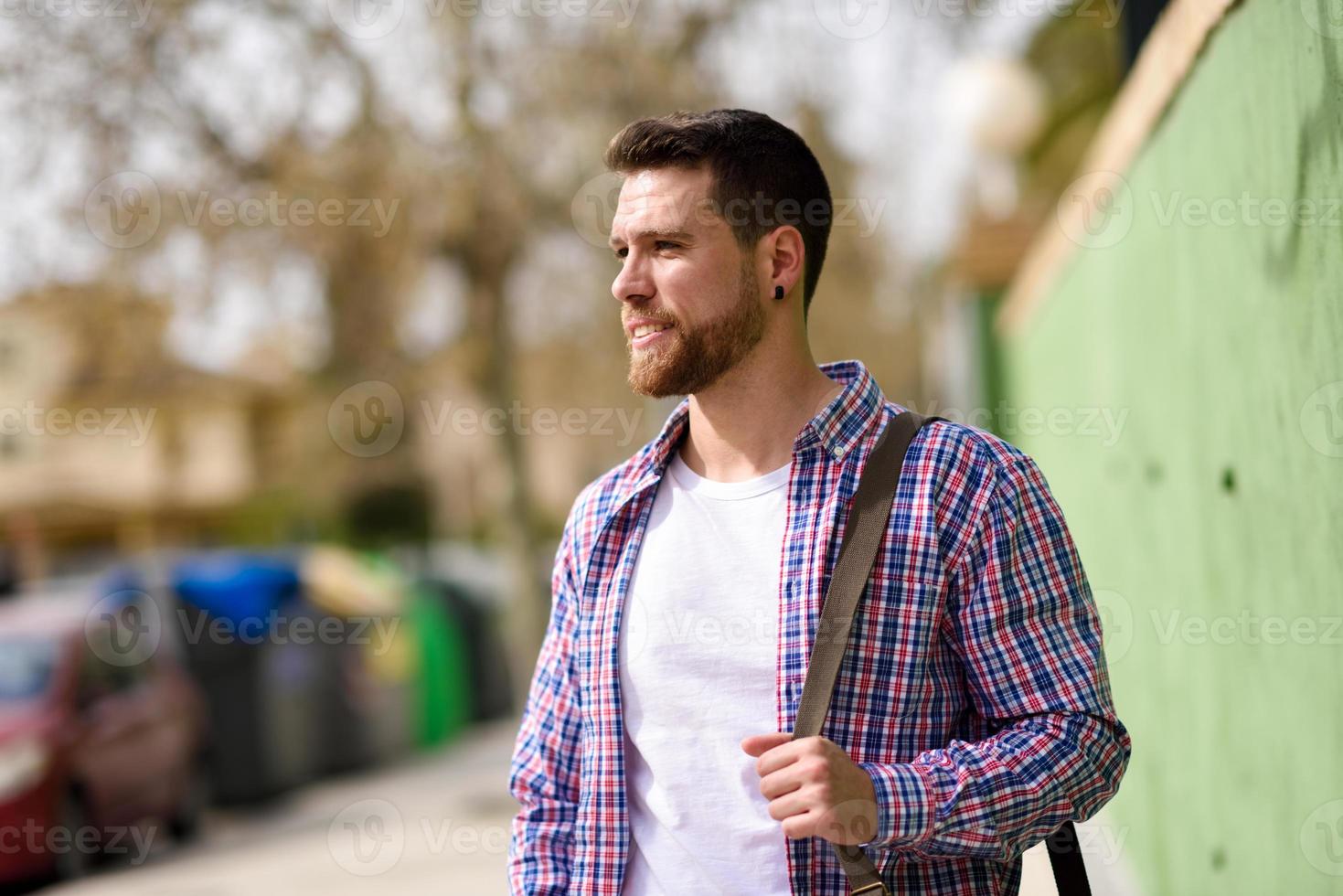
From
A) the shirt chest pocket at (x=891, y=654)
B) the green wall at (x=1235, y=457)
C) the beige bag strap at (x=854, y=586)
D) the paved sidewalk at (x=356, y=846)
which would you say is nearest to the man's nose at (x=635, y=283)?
the beige bag strap at (x=854, y=586)

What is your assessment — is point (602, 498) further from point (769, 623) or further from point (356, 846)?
point (356, 846)

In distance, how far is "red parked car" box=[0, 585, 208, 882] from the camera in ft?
27.8

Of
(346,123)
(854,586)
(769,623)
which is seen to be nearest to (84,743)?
(346,123)

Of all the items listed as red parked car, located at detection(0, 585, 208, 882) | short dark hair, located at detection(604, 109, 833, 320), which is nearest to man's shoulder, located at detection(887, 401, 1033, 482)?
short dark hair, located at detection(604, 109, 833, 320)

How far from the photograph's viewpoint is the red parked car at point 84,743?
8477mm

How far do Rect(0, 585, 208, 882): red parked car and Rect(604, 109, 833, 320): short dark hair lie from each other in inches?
284

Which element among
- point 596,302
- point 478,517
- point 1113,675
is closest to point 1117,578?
A: point 1113,675

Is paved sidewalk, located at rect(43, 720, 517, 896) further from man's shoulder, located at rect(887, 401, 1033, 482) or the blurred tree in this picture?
man's shoulder, located at rect(887, 401, 1033, 482)

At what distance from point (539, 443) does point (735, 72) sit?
54.9 m

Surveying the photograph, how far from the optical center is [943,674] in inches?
89.1

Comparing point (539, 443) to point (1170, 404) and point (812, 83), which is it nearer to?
point (812, 83)

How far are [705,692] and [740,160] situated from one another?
0.89 m

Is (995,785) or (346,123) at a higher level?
(346,123)

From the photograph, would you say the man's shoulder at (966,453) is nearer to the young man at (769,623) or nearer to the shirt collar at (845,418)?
the young man at (769,623)
